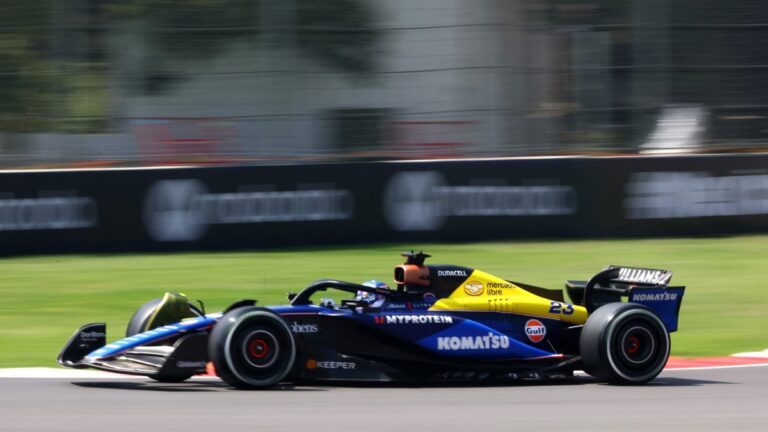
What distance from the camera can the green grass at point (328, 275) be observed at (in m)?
11.7

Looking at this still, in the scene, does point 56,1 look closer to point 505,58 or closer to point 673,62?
point 505,58

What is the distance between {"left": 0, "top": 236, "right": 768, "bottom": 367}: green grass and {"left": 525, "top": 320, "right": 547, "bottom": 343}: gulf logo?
239 centimetres

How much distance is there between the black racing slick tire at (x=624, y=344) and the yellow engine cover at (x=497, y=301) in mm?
306

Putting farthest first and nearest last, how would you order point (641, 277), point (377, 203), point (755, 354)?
point (377, 203)
point (755, 354)
point (641, 277)

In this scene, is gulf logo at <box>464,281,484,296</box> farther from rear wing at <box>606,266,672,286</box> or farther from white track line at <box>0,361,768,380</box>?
white track line at <box>0,361,768,380</box>

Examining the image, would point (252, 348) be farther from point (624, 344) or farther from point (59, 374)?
point (624, 344)

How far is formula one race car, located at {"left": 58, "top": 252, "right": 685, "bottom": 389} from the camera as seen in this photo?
25.5ft

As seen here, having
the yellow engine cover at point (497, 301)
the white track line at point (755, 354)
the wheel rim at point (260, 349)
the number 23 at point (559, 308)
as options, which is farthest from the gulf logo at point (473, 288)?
the white track line at point (755, 354)

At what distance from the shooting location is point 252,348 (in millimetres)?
7703

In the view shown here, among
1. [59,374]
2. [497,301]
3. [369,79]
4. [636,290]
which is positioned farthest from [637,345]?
[369,79]

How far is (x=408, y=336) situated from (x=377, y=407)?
1.00 meters

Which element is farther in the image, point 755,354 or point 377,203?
point 377,203

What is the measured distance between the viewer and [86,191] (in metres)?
15.9

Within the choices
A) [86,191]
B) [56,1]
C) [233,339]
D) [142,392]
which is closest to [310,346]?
[233,339]
